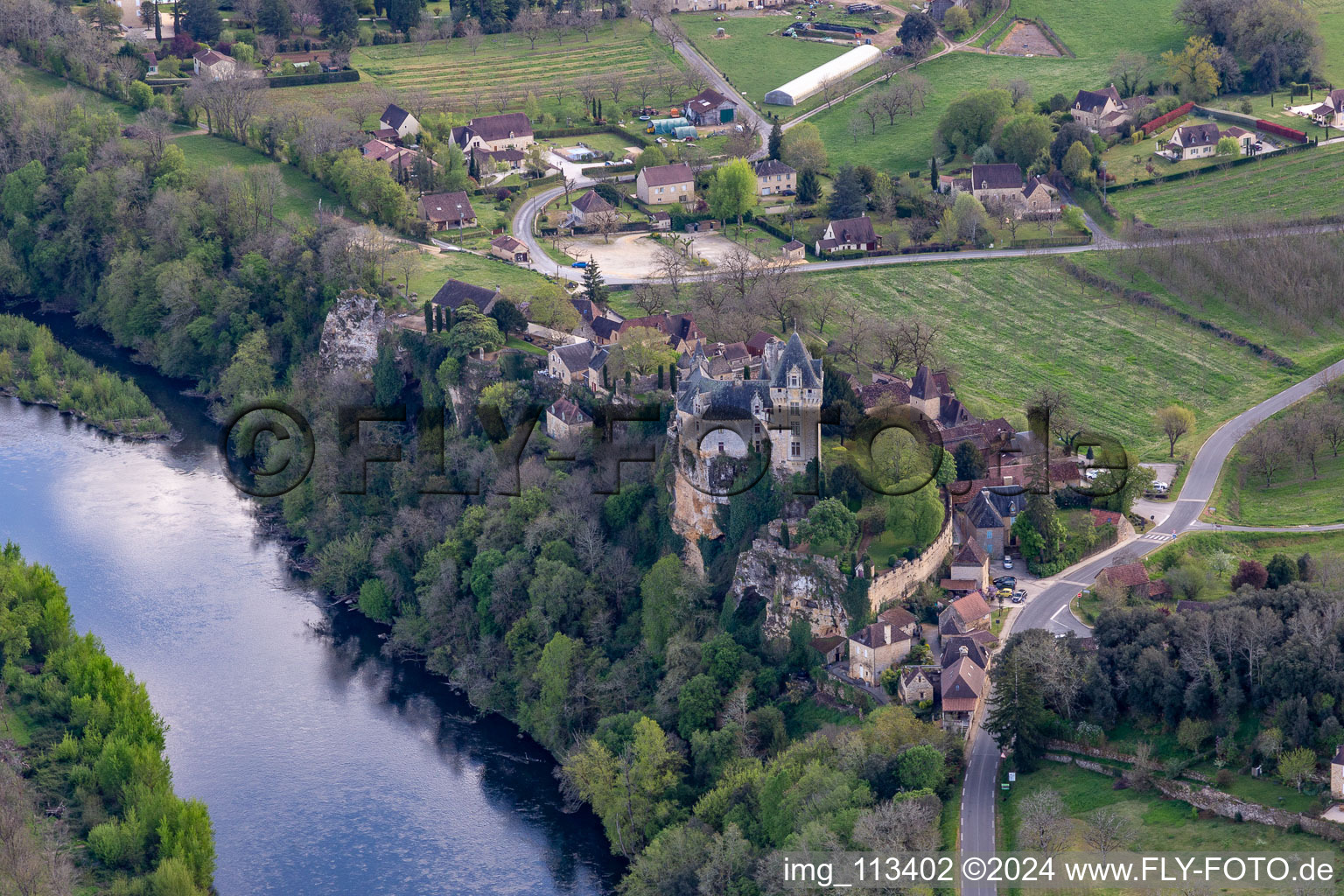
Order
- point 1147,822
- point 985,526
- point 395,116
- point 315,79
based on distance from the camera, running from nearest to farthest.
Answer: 1. point 1147,822
2. point 985,526
3. point 395,116
4. point 315,79

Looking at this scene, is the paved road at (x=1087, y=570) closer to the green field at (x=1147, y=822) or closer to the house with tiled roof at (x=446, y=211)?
the green field at (x=1147, y=822)

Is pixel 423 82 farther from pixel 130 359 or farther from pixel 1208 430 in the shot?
pixel 1208 430

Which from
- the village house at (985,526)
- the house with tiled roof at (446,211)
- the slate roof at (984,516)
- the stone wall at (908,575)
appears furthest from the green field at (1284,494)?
the house with tiled roof at (446,211)

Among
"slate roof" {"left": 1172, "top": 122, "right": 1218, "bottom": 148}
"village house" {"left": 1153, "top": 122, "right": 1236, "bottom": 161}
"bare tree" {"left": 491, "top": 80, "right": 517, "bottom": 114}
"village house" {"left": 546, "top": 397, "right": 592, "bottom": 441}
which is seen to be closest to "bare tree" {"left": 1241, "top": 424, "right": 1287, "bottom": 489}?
"village house" {"left": 546, "top": 397, "right": 592, "bottom": 441}

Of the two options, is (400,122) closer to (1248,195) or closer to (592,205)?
(592,205)

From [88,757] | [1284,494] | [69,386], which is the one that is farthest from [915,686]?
[69,386]
